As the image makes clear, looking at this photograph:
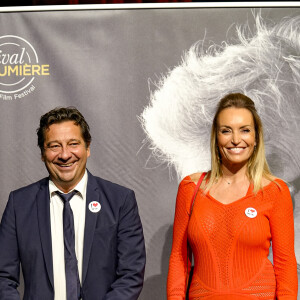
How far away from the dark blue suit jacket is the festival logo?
1016mm

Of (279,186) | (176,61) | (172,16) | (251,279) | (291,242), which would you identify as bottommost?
(251,279)

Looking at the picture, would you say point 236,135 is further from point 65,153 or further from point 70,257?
point 70,257

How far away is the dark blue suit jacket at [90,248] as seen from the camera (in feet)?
7.74

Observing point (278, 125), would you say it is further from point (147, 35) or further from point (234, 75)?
point (147, 35)

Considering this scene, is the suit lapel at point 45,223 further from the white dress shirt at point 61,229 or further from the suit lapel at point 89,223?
the suit lapel at point 89,223

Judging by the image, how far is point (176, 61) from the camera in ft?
10.7

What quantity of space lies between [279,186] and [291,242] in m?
0.25

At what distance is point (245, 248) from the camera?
2303mm

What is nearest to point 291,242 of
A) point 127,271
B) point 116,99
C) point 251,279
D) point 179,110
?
→ point 251,279

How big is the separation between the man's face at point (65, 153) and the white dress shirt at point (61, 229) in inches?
1.9

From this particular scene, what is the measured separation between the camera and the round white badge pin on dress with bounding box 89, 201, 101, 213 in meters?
2.43

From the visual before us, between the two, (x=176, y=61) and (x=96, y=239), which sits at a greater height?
(x=176, y=61)

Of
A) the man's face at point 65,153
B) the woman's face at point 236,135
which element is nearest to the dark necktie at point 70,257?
the man's face at point 65,153

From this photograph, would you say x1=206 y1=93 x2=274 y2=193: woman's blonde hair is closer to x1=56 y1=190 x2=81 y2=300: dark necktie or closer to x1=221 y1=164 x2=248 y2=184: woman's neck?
x1=221 y1=164 x2=248 y2=184: woman's neck
